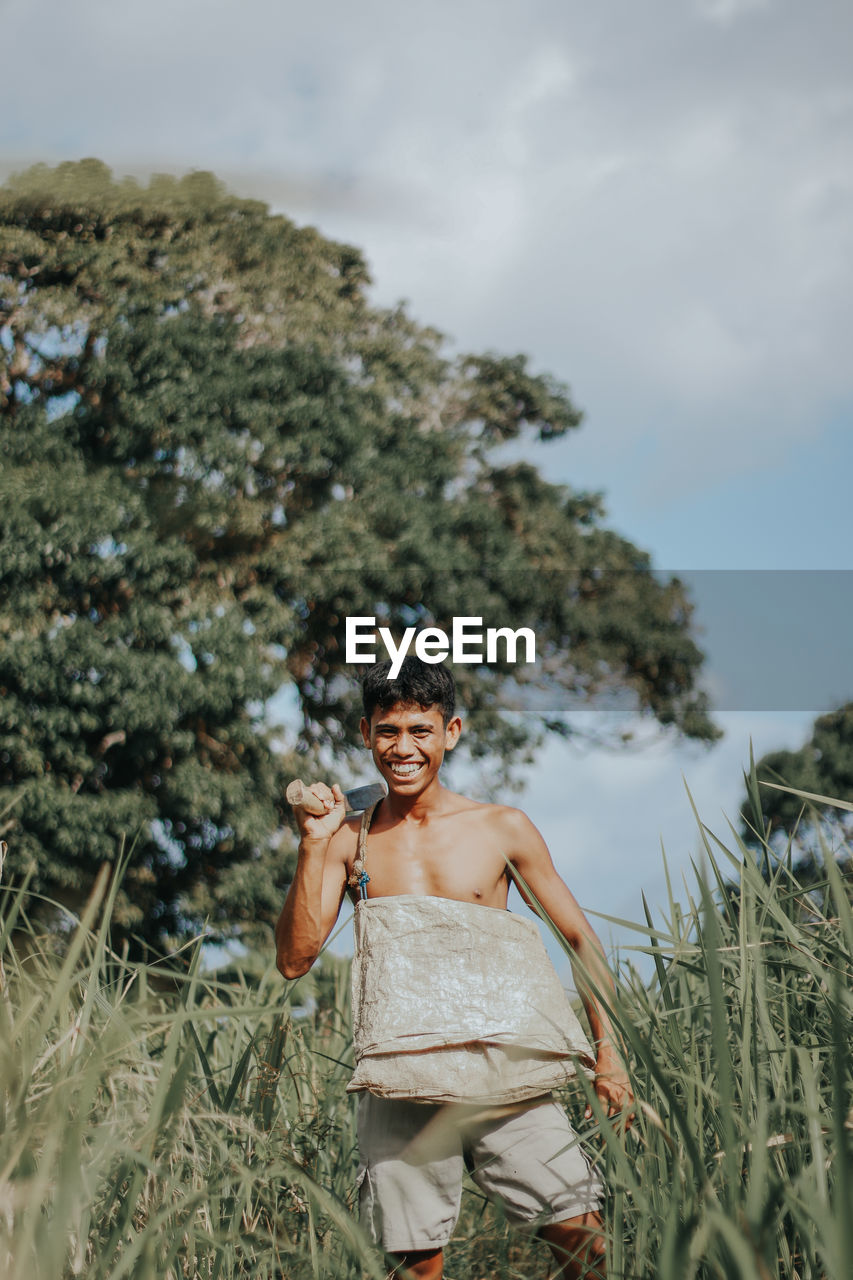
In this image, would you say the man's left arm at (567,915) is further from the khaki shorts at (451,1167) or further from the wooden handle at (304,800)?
the wooden handle at (304,800)

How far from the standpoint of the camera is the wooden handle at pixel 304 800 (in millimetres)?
1788

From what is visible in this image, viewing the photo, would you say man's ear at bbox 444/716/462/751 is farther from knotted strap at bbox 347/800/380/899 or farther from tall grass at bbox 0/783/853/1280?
tall grass at bbox 0/783/853/1280

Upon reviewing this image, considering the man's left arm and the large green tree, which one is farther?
the large green tree

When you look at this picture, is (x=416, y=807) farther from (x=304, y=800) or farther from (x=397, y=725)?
(x=304, y=800)

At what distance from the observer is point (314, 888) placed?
6.26 feet

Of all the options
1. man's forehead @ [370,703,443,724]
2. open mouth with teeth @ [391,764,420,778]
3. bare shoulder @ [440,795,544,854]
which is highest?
man's forehead @ [370,703,443,724]

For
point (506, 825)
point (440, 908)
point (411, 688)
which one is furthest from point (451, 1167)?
point (411, 688)

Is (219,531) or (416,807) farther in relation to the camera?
(219,531)

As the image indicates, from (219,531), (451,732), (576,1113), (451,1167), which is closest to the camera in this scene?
(451,1167)

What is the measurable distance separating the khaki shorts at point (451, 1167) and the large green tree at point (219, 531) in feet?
20.6

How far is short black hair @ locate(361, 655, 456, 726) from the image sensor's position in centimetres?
204

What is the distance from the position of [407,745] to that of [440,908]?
0.94 ft

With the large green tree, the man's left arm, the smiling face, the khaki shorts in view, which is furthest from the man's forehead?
the large green tree

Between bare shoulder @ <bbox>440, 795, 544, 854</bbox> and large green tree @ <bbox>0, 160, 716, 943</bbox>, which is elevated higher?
large green tree @ <bbox>0, 160, 716, 943</bbox>
